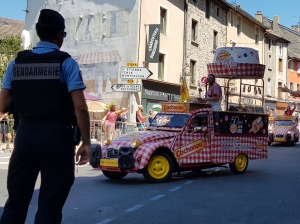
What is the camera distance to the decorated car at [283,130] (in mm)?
A: 30281

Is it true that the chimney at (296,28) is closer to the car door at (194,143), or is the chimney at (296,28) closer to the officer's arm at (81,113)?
the car door at (194,143)

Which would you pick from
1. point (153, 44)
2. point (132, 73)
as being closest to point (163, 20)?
point (153, 44)

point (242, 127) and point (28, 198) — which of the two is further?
point (242, 127)

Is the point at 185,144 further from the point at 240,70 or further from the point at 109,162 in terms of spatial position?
the point at 240,70

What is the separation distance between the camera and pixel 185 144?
11.9 meters

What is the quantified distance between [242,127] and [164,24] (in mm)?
19600

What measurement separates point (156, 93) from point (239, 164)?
17.9 meters

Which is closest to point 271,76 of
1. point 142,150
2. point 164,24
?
point 164,24

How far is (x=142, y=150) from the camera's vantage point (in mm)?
11055

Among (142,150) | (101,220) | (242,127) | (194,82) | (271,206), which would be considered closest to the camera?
(101,220)

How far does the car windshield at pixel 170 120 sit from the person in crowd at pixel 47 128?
27.0 feet

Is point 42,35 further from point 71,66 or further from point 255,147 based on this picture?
point 255,147

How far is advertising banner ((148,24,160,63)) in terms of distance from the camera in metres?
29.4

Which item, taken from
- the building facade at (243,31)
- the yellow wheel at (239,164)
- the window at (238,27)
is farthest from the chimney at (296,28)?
the yellow wheel at (239,164)
